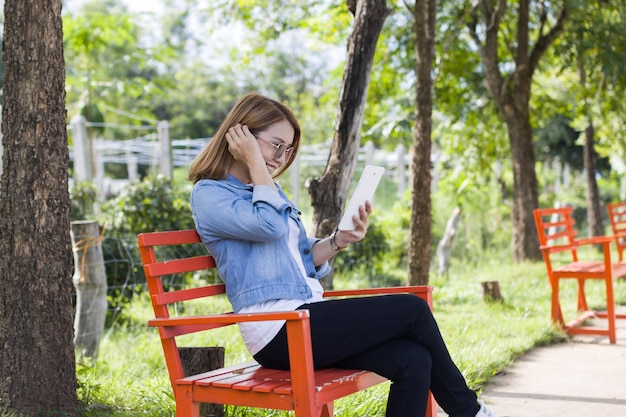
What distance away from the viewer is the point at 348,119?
5.32 metres

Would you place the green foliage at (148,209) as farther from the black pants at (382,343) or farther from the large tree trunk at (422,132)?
the black pants at (382,343)

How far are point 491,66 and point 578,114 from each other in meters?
2.68

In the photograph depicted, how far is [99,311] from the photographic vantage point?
18.6ft

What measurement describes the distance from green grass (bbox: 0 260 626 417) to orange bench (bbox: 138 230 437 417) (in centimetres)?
84

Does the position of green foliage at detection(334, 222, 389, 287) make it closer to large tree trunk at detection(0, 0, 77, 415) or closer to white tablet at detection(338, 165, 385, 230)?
large tree trunk at detection(0, 0, 77, 415)

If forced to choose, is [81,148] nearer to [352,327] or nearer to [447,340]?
[447,340]

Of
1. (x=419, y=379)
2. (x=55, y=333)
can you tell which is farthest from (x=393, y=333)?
(x=55, y=333)

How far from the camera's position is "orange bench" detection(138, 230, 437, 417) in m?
2.50

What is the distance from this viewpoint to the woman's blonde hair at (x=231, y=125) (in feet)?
10.0

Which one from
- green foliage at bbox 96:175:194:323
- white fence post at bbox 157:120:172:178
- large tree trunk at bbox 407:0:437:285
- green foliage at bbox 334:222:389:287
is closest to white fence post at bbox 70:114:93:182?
white fence post at bbox 157:120:172:178

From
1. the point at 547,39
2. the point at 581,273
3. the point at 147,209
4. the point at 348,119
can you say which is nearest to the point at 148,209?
the point at 147,209

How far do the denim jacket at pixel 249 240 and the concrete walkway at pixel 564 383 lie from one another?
4.97ft

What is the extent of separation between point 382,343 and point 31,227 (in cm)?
155

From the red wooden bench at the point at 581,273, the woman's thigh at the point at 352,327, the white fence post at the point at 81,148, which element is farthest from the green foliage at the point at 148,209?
the woman's thigh at the point at 352,327
